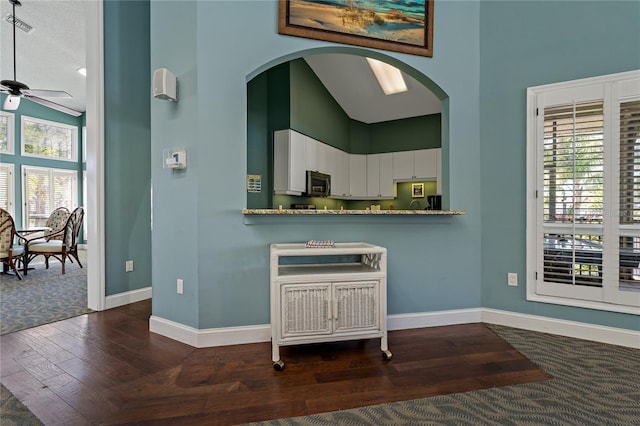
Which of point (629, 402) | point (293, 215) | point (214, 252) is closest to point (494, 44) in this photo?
point (293, 215)

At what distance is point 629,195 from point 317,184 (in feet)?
11.6

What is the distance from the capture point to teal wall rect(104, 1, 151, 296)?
339cm

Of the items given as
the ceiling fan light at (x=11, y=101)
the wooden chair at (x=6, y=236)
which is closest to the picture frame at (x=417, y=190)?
the wooden chair at (x=6, y=236)

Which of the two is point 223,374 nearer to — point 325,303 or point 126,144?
point 325,303

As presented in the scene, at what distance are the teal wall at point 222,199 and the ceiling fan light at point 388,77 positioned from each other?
1.99 m

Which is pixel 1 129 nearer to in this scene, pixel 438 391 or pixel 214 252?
pixel 214 252

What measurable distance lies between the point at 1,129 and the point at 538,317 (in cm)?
1006

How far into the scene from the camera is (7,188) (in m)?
6.99

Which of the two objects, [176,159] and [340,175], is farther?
[340,175]

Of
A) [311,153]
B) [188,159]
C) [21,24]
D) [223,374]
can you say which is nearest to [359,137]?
[311,153]

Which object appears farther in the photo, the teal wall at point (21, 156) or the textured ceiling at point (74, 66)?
the teal wall at point (21, 156)

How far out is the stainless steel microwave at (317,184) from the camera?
4832 millimetres

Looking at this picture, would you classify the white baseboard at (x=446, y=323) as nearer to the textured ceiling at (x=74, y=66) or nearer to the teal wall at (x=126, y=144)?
→ the teal wall at (x=126, y=144)

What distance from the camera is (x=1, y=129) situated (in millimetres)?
6867
